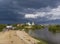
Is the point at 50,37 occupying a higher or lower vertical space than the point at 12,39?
lower

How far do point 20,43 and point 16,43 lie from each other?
2.94 ft

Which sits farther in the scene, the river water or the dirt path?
the river water

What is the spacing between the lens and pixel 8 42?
3036 cm

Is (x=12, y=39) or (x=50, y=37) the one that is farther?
(x=50, y=37)

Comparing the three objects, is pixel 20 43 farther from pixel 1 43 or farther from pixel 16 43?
pixel 1 43

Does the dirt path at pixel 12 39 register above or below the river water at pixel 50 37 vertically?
above

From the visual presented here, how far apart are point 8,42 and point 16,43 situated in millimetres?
1482

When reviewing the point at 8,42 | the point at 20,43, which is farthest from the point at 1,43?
the point at 20,43

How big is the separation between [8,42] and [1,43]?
128 centimetres

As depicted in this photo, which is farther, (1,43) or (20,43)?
(20,43)

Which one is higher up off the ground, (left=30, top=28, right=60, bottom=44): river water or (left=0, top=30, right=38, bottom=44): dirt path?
(left=0, top=30, right=38, bottom=44): dirt path

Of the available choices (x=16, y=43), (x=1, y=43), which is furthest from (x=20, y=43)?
(x=1, y=43)

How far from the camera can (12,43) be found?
99.5 feet

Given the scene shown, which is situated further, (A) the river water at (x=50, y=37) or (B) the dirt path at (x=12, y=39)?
(A) the river water at (x=50, y=37)
